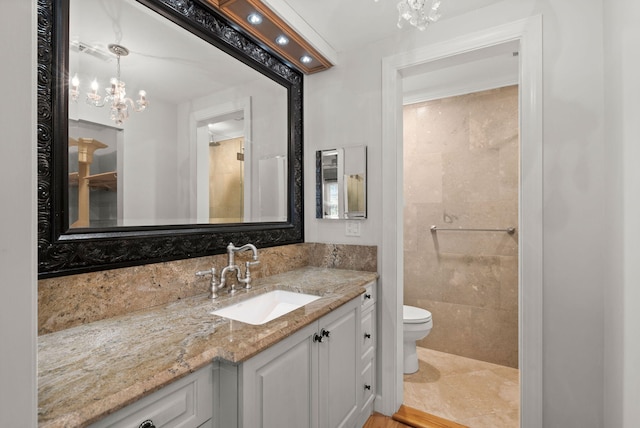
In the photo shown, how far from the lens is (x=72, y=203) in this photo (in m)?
1.06

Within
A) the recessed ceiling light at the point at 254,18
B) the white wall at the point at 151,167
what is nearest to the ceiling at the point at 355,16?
the recessed ceiling light at the point at 254,18

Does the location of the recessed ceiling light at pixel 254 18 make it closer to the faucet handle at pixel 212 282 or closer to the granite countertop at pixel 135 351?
the faucet handle at pixel 212 282

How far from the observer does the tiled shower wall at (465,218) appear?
2.57 metres

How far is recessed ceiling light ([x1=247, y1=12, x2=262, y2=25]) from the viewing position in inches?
61.9

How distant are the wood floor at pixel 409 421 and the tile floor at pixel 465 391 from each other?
0.08m

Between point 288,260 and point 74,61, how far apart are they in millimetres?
1458

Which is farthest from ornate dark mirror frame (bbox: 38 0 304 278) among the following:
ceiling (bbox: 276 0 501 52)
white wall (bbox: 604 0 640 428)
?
white wall (bbox: 604 0 640 428)

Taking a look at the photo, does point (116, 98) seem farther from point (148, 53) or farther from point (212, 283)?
point (212, 283)

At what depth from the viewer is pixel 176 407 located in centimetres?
82

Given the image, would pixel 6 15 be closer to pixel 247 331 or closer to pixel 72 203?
pixel 72 203

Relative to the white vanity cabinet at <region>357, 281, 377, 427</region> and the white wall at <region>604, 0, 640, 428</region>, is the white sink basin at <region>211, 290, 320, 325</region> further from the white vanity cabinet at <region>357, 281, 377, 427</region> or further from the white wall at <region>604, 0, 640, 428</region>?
the white wall at <region>604, 0, 640, 428</region>

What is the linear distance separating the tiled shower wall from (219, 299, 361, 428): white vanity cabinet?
4.87ft

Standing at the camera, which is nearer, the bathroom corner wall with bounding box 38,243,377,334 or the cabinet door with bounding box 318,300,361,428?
the bathroom corner wall with bounding box 38,243,377,334

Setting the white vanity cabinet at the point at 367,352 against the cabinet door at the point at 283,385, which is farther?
the white vanity cabinet at the point at 367,352
